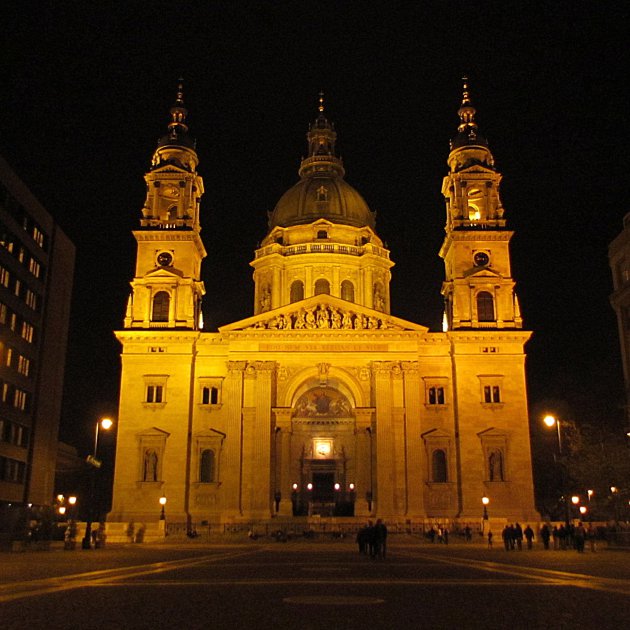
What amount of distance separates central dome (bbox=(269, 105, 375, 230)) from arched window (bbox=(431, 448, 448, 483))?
26.8 m

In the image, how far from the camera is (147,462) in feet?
196

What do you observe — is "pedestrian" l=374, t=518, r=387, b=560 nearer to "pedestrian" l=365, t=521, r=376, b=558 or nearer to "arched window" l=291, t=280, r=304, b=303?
"pedestrian" l=365, t=521, r=376, b=558

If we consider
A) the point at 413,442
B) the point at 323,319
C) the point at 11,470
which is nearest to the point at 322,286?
the point at 323,319

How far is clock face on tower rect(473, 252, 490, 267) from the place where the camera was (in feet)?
211

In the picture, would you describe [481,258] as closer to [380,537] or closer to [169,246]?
[169,246]

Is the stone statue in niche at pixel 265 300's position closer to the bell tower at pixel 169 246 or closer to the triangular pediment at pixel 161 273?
the bell tower at pixel 169 246

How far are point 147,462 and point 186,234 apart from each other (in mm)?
17734

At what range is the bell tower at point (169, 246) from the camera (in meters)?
62.5

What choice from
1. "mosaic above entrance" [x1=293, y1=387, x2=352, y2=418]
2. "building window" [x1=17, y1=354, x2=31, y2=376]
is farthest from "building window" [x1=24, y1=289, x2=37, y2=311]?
"mosaic above entrance" [x1=293, y1=387, x2=352, y2=418]

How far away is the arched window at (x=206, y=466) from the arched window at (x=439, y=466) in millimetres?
16202

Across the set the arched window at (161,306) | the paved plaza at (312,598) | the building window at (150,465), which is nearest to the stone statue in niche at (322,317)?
the arched window at (161,306)

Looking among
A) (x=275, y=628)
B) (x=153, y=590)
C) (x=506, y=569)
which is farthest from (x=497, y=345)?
(x=275, y=628)

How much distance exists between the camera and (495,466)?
59.7m

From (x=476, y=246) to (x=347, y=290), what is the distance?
14.7m
